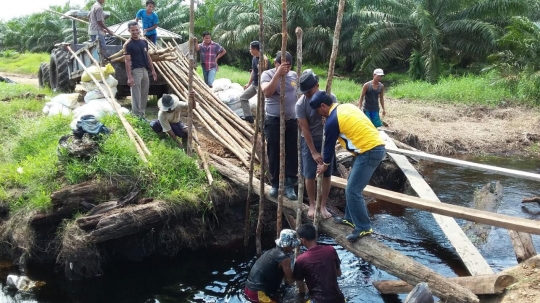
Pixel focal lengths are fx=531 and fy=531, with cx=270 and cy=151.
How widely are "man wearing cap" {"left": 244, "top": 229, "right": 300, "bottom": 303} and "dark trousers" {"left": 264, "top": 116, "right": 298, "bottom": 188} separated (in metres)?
1.22

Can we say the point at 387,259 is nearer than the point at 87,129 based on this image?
Yes

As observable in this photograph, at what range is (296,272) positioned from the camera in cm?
500

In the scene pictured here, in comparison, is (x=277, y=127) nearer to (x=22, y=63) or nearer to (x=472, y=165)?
(x=472, y=165)

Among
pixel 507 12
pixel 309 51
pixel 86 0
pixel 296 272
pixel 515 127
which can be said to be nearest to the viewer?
pixel 296 272

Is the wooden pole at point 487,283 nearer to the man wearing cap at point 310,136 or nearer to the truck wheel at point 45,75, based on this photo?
the man wearing cap at point 310,136

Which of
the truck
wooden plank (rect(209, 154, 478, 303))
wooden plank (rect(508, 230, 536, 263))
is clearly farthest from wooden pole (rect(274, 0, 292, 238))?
the truck

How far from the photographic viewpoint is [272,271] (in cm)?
518

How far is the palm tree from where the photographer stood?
1736cm

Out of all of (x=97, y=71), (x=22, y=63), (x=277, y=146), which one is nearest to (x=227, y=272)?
(x=277, y=146)

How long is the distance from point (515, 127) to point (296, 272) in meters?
9.95

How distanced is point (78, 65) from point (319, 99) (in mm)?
7451

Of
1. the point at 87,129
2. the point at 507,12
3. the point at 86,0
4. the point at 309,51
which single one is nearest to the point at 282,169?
the point at 87,129

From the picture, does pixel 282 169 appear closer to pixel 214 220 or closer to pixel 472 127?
pixel 214 220

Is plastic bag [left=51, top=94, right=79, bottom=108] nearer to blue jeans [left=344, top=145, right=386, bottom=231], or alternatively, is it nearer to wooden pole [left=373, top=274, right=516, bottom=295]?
blue jeans [left=344, top=145, right=386, bottom=231]
